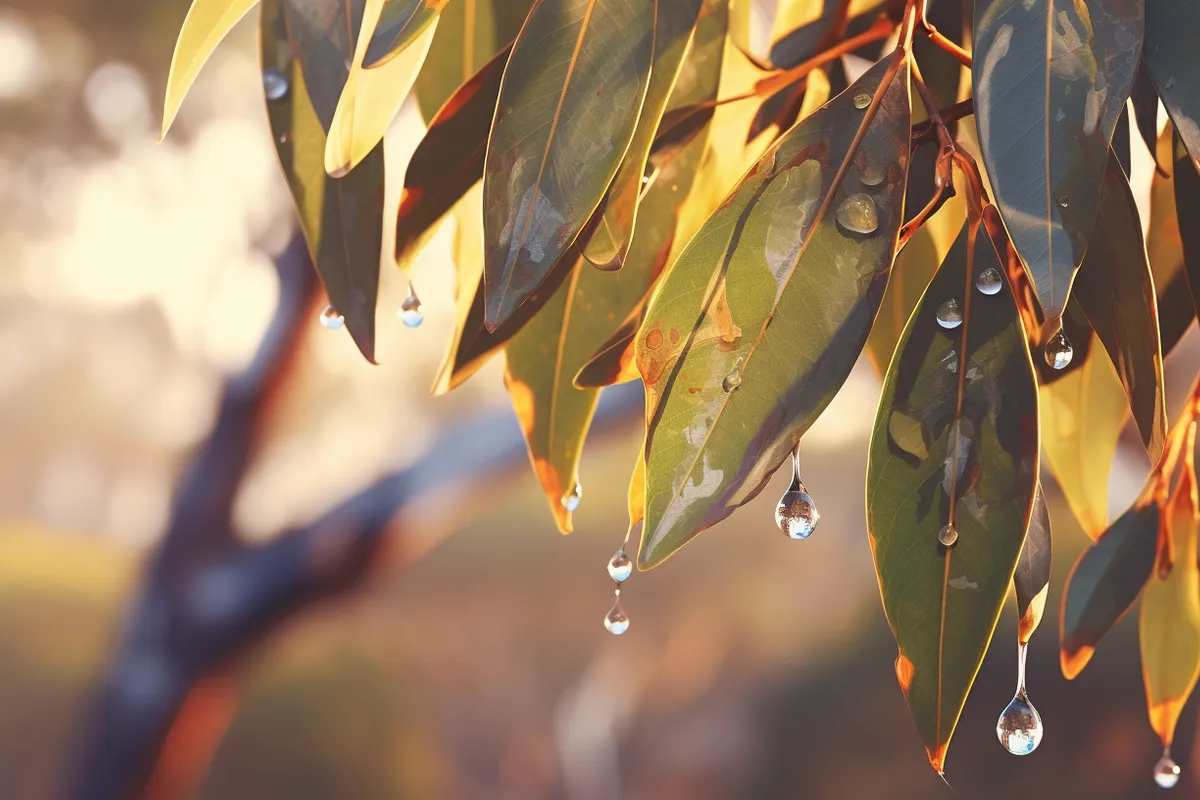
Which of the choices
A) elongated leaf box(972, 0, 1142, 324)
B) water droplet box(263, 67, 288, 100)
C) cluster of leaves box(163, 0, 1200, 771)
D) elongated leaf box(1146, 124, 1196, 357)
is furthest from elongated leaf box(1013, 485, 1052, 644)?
water droplet box(263, 67, 288, 100)

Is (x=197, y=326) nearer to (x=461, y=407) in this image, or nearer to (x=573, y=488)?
(x=461, y=407)

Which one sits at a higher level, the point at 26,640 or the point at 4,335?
the point at 4,335

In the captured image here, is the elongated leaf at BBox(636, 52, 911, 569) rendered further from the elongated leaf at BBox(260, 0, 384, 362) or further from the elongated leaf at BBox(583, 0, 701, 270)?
the elongated leaf at BBox(260, 0, 384, 362)

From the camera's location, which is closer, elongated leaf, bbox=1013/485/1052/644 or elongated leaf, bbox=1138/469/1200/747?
elongated leaf, bbox=1013/485/1052/644

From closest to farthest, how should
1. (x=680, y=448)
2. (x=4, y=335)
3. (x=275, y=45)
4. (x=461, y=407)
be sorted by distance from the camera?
(x=680, y=448), (x=275, y=45), (x=4, y=335), (x=461, y=407)

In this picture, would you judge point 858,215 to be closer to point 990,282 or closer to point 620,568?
point 990,282

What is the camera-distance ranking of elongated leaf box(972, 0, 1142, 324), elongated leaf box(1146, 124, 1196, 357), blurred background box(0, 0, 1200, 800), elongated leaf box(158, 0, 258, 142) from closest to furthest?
elongated leaf box(972, 0, 1142, 324), elongated leaf box(158, 0, 258, 142), elongated leaf box(1146, 124, 1196, 357), blurred background box(0, 0, 1200, 800)

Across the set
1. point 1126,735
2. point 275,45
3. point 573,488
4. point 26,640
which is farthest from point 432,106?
point 1126,735
